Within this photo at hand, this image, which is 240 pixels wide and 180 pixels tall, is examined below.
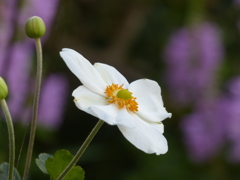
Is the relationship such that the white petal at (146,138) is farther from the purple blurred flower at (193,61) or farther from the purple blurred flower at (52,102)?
the purple blurred flower at (193,61)

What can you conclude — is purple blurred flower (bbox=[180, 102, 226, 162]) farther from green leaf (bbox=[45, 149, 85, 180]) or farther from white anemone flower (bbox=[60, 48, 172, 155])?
green leaf (bbox=[45, 149, 85, 180])

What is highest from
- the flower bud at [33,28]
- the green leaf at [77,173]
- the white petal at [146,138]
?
the flower bud at [33,28]

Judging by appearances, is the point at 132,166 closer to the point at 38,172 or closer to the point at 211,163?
the point at 211,163

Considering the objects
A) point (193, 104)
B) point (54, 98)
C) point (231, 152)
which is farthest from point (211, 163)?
point (54, 98)

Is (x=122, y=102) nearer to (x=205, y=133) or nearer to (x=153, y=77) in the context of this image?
(x=205, y=133)

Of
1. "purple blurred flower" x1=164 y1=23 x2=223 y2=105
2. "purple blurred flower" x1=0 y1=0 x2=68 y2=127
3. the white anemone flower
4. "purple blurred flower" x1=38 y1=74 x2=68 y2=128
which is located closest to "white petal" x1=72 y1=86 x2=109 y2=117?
the white anemone flower

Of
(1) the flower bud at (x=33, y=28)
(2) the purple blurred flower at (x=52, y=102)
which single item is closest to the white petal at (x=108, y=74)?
(1) the flower bud at (x=33, y=28)
